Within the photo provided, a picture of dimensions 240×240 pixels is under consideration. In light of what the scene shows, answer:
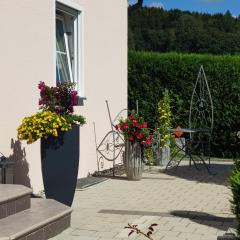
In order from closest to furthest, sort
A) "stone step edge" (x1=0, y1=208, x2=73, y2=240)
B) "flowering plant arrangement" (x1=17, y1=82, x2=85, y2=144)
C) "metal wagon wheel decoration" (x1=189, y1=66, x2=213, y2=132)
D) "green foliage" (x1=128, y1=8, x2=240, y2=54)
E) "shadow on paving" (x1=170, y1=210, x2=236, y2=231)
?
"stone step edge" (x1=0, y1=208, x2=73, y2=240), "shadow on paving" (x1=170, y1=210, x2=236, y2=231), "flowering plant arrangement" (x1=17, y1=82, x2=85, y2=144), "metal wagon wheel decoration" (x1=189, y1=66, x2=213, y2=132), "green foliage" (x1=128, y1=8, x2=240, y2=54)

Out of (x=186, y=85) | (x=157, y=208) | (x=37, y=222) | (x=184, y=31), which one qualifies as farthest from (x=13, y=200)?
(x=184, y=31)

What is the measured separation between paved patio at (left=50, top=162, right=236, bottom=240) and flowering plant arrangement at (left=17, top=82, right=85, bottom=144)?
1.04 metres

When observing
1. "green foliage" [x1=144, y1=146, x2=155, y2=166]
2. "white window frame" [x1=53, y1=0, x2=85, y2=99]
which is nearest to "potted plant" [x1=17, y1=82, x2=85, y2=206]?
"white window frame" [x1=53, y1=0, x2=85, y2=99]

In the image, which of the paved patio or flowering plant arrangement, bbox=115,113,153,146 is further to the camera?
flowering plant arrangement, bbox=115,113,153,146

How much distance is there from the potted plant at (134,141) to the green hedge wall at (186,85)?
4.37 m

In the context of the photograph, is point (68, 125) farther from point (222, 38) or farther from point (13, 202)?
point (222, 38)

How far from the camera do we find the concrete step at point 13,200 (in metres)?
5.32

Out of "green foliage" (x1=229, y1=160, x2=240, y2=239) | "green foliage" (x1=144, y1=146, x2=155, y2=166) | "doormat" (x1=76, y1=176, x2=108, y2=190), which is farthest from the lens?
"green foliage" (x1=144, y1=146, x2=155, y2=166)

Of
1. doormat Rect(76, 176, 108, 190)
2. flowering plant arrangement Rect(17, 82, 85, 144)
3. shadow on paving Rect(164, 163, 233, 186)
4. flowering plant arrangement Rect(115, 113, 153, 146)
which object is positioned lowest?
shadow on paving Rect(164, 163, 233, 186)

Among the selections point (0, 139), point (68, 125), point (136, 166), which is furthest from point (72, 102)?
point (136, 166)

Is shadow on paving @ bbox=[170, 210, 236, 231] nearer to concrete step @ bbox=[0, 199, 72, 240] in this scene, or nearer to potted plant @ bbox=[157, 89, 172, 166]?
concrete step @ bbox=[0, 199, 72, 240]

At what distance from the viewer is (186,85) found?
14.0 m

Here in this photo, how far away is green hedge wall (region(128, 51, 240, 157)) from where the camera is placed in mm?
13875

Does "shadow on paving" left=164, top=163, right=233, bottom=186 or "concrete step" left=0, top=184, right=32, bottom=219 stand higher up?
"concrete step" left=0, top=184, right=32, bottom=219
